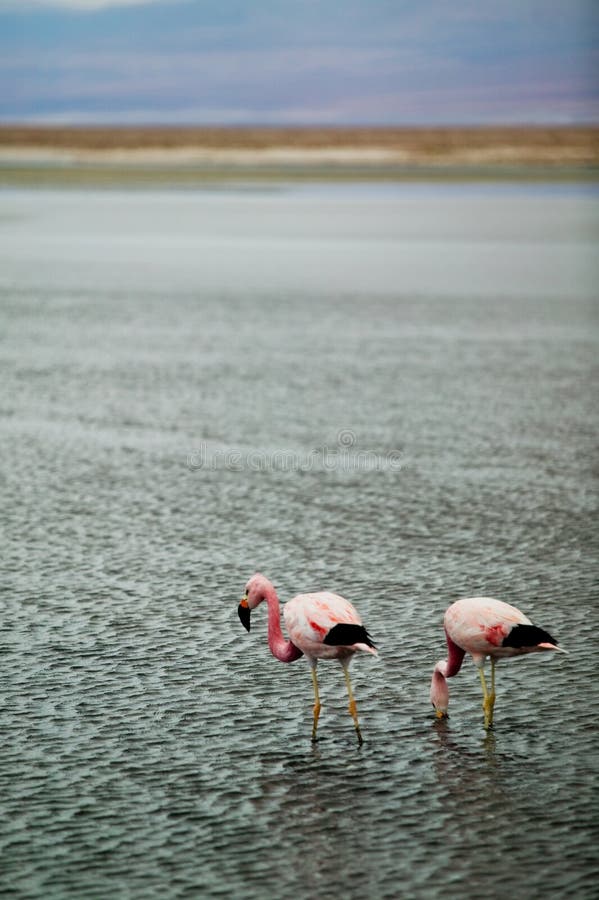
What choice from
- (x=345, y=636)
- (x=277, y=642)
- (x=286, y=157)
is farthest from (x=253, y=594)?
(x=286, y=157)

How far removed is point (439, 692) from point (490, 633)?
49 cm

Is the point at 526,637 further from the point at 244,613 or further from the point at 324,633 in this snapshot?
the point at 244,613

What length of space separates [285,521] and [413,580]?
163 cm

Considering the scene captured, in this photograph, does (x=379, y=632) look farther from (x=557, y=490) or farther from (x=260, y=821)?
(x=557, y=490)

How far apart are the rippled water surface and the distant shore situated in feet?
194

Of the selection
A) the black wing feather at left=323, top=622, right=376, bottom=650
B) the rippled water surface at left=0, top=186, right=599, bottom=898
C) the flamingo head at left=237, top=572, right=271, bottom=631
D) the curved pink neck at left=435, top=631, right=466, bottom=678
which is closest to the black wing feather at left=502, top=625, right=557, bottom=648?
the curved pink neck at left=435, top=631, right=466, bottom=678

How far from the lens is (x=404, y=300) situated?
75.9 ft

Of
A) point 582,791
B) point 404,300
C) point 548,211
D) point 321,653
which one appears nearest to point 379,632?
point 321,653

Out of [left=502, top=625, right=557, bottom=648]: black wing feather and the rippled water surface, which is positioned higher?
[left=502, top=625, right=557, bottom=648]: black wing feather

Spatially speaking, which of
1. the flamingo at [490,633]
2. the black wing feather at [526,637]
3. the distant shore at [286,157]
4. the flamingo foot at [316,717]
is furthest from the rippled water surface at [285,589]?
the distant shore at [286,157]

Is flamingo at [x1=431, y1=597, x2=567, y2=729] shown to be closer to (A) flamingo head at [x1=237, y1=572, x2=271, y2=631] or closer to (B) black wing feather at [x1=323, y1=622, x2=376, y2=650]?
(B) black wing feather at [x1=323, y1=622, x2=376, y2=650]

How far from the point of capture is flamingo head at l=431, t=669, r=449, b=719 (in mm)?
6332

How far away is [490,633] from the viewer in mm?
5984

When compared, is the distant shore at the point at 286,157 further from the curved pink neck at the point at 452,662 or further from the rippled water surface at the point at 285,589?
the curved pink neck at the point at 452,662
